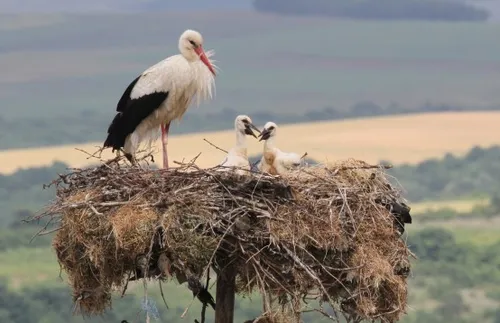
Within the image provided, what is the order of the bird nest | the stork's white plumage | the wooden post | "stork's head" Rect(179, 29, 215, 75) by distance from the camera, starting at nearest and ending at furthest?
the bird nest, the wooden post, the stork's white plumage, "stork's head" Rect(179, 29, 215, 75)

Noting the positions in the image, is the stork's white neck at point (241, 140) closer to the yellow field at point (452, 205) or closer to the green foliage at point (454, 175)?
the green foliage at point (454, 175)

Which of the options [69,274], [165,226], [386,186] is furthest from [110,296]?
[386,186]

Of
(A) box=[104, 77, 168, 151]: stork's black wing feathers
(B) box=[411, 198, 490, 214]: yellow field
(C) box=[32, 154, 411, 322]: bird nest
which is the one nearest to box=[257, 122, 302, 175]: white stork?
(C) box=[32, 154, 411, 322]: bird nest

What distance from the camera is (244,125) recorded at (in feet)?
40.4

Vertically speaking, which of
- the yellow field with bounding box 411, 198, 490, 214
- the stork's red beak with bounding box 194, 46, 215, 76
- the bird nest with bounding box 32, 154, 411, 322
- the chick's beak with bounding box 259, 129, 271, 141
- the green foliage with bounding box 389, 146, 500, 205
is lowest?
the bird nest with bounding box 32, 154, 411, 322

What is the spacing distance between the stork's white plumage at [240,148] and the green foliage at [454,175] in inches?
1351

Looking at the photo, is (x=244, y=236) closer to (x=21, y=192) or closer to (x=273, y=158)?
(x=273, y=158)

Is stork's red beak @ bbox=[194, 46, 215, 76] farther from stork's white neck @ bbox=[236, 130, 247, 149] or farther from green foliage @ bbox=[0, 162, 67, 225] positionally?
green foliage @ bbox=[0, 162, 67, 225]

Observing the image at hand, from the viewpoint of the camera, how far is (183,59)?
1302 cm

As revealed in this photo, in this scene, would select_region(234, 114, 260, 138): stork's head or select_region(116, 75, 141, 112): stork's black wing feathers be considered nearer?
select_region(234, 114, 260, 138): stork's head

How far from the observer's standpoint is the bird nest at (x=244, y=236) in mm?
10328

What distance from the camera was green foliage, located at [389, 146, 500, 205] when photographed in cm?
5119

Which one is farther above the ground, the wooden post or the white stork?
the white stork

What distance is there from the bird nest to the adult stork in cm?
179
